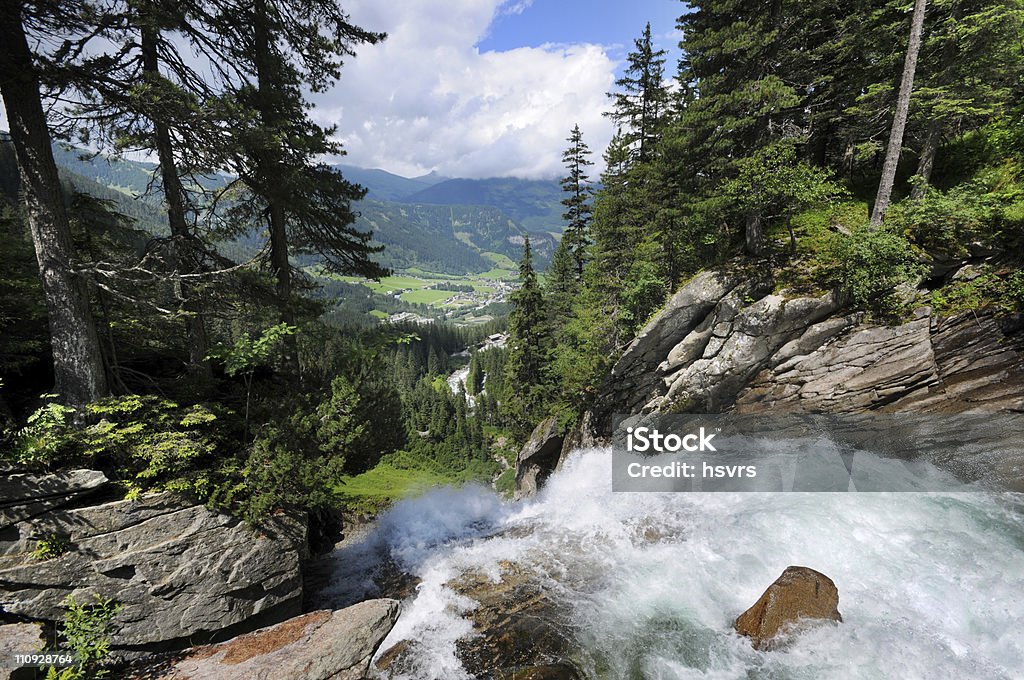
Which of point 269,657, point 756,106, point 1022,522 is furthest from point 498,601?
point 756,106

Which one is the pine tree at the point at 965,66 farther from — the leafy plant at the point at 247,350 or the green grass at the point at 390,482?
the green grass at the point at 390,482

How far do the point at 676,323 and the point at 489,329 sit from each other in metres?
158

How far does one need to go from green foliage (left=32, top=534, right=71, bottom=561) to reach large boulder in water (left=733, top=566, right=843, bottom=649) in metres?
12.1

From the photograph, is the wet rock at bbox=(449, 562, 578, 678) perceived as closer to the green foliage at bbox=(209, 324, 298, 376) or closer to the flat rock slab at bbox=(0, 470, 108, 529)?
the green foliage at bbox=(209, 324, 298, 376)

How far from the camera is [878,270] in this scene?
38.6ft

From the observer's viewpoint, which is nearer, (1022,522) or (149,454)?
(149,454)

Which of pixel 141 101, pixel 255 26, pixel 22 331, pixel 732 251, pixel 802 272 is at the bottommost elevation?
pixel 22 331

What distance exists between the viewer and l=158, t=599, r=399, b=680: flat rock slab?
6840 millimetres

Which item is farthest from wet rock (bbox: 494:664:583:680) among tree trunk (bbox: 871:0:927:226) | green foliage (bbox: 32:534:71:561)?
tree trunk (bbox: 871:0:927:226)

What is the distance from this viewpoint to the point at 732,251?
52.4ft

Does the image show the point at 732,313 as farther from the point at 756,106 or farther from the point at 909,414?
the point at 756,106

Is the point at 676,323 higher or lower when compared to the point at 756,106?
lower

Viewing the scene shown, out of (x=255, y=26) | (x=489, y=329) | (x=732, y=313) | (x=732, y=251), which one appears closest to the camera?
(x=255, y=26)

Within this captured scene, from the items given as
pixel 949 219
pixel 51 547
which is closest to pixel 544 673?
pixel 51 547
